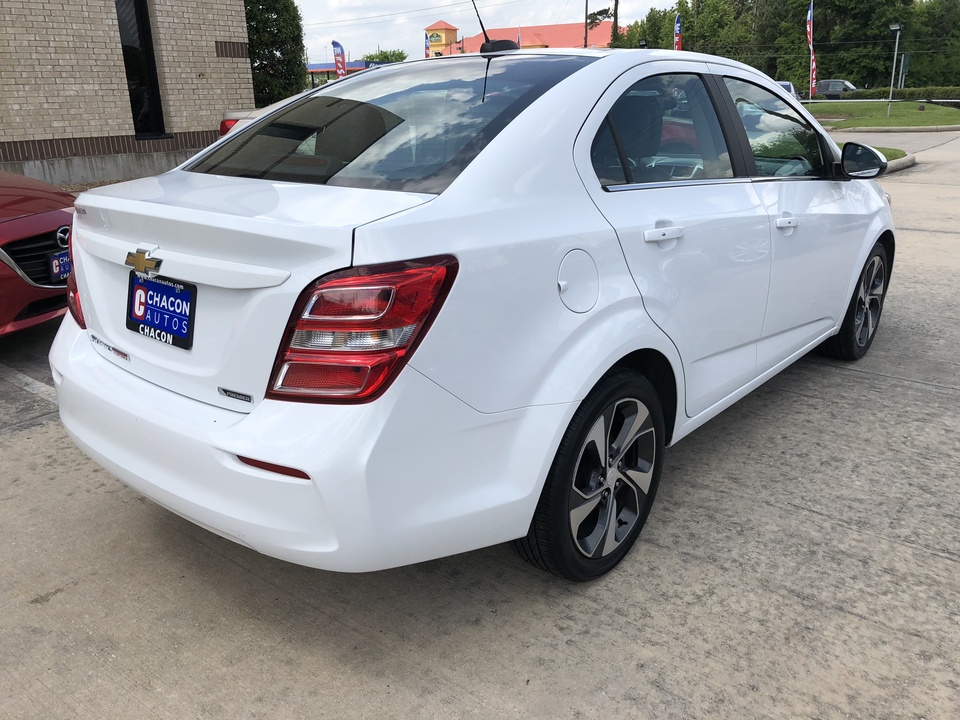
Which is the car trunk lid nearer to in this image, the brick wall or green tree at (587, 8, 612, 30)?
the brick wall

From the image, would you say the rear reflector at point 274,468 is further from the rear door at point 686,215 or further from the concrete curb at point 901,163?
the concrete curb at point 901,163

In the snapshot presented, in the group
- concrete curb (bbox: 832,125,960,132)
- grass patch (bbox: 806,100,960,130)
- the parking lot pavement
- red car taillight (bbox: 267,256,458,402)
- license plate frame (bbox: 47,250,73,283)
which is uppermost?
red car taillight (bbox: 267,256,458,402)

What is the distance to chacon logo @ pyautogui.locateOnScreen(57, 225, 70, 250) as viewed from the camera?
190 inches

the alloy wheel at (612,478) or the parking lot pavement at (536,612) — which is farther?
the alloy wheel at (612,478)

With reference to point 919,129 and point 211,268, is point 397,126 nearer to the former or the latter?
point 211,268

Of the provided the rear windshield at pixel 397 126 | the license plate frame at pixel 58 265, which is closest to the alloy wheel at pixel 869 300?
the rear windshield at pixel 397 126

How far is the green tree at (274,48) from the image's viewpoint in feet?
52.9

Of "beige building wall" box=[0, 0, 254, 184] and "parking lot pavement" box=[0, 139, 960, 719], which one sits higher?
"beige building wall" box=[0, 0, 254, 184]

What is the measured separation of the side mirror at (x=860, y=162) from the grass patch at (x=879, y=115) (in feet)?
80.1

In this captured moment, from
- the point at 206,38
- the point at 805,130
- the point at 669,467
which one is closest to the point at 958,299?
the point at 805,130

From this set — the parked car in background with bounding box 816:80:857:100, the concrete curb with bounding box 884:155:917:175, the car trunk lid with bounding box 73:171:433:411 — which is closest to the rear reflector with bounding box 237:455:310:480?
the car trunk lid with bounding box 73:171:433:411

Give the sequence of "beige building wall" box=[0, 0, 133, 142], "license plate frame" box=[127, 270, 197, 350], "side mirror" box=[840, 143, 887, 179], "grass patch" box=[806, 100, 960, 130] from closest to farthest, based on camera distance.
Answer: "license plate frame" box=[127, 270, 197, 350], "side mirror" box=[840, 143, 887, 179], "beige building wall" box=[0, 0, 133, 142], "grass patch" box=[806, 100, 960, 130]

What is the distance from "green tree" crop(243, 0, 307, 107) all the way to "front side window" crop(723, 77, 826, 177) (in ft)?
46.5

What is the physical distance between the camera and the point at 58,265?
480 cm
